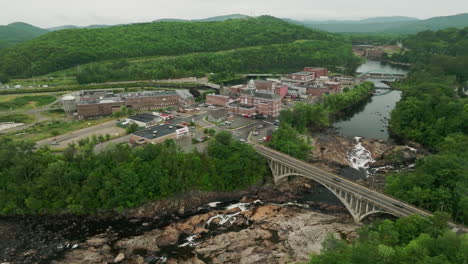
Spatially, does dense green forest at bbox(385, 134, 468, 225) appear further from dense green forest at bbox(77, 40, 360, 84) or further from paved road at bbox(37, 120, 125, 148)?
dense green forest at bbox(77, 40, 360, 84)

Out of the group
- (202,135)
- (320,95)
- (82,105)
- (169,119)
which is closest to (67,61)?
(82,105)

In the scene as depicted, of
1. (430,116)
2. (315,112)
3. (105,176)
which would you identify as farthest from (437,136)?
(105,176)

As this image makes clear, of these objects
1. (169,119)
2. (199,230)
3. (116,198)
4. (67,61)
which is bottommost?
(199,230)

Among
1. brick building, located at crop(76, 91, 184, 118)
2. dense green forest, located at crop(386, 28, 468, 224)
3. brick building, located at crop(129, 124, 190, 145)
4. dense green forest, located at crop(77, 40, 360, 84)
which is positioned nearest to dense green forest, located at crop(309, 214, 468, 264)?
dense green forest, located at crop(386, 28, 468, 224)

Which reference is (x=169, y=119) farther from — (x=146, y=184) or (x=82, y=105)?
(x=146, y=184)

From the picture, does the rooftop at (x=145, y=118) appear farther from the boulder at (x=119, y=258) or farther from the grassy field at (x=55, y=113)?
the boulder at (x=119, y=258)

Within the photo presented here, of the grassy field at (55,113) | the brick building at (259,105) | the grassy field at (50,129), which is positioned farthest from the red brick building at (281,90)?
the grassy field at (55,113)
